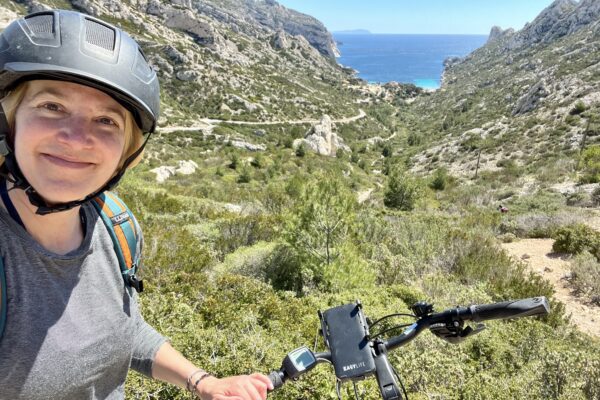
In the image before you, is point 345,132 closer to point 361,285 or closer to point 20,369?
point 361,285

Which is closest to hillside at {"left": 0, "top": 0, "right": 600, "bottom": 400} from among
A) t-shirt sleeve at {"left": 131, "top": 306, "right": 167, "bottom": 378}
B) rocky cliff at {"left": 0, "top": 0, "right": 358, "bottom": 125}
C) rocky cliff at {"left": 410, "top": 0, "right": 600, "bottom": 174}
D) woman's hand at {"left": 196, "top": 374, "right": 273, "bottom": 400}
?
rocky cliff at {"left": 410, "top": 0, "right": 600, "bottom": 174}

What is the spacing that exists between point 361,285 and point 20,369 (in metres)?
6.29

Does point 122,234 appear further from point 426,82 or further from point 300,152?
point 426,82

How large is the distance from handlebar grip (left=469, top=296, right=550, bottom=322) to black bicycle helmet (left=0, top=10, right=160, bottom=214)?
1.83 m

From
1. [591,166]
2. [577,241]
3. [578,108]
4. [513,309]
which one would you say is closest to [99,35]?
[513,309]

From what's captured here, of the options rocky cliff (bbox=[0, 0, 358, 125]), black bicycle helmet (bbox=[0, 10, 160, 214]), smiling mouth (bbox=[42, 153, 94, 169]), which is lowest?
smiling mouth (bbox=[42, 153, 94, 169])

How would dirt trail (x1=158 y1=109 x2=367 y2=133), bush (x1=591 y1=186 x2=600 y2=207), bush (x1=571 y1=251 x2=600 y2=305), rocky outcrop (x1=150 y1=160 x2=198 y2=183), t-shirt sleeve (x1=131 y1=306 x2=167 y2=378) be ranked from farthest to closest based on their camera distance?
dirt trail (x1=158 y1=109 x2=367 y2=133) → rocky outcrop (x1=150 y1=160 x2=198 y2=183) → bush (x1=591 y1=186 x2=600 y2=207) → bush (x1=571 y1=251 x2=600 y2=305) → t-shirt sleeve (x1=131 y1=306 x2=167 y2=378)

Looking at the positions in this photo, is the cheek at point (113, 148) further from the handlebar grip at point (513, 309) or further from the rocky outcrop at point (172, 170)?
the rocky outcrop at point (172, 170)

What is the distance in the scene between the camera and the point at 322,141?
5541 cm

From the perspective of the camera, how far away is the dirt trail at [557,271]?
7.26 meters

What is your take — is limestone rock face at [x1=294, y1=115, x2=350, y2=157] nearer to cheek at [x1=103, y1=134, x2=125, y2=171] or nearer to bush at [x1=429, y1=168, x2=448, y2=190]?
bush at [x1=429, y1=168, x2=448, y2=190]

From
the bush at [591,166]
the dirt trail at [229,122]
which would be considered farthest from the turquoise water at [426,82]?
the bush at [591,166]

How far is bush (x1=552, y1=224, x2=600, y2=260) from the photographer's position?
990 centimetres

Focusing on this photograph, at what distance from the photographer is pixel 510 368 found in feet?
15.1
